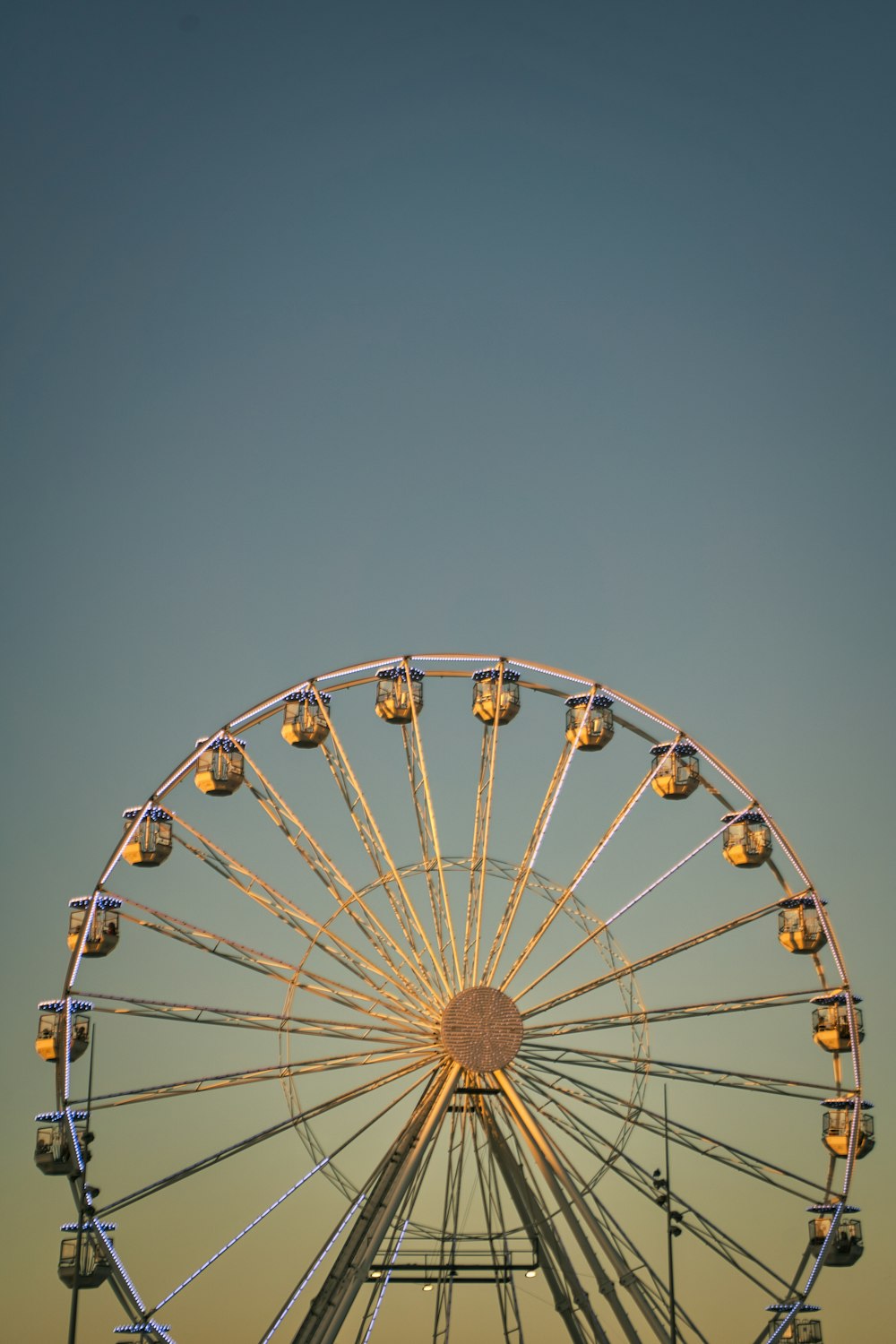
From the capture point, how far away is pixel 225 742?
43.8 meters

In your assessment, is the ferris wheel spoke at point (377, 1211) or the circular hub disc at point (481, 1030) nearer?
the ferris wheel spoke at point (377, 1211)

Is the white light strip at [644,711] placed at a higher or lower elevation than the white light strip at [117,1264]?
higher

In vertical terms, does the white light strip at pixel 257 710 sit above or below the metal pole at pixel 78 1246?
above

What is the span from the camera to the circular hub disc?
41438 mm

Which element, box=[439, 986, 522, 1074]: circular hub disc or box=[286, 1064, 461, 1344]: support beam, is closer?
box=[286, 1064, 461, 1344]: support beam

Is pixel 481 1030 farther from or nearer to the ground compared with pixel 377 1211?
farther from the ground

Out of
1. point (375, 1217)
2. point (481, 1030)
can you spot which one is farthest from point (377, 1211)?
point (481, 1030)

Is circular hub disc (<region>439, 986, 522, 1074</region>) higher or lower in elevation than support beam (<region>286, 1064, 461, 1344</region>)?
higher

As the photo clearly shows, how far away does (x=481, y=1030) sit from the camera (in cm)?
4166

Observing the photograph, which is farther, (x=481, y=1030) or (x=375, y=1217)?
(x=481, y=1030)

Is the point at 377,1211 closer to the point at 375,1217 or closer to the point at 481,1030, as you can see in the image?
the point at 375,1217

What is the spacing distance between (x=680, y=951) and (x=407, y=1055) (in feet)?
19.0

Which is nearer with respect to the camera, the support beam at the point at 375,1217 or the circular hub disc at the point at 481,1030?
the support beam at the point at 375,1217

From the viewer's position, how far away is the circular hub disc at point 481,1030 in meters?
41.4
